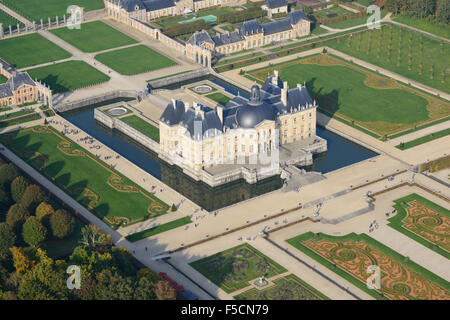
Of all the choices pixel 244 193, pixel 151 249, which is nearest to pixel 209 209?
pixel 244 193

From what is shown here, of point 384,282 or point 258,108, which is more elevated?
point 258,108

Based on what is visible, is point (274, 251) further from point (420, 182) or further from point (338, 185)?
point (420, 182)

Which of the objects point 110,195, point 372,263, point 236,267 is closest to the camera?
point 236,267

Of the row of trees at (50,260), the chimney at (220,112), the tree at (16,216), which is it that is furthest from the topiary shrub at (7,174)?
the chimney at (220,112)

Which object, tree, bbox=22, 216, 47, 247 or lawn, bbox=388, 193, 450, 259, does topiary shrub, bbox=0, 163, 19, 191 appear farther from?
lawn, bbox=388, 193, 450, 259

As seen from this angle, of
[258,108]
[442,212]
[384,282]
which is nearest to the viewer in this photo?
[384,282]

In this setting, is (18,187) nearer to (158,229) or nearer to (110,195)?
(110,195)

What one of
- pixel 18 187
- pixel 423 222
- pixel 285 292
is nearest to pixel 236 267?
pixel 285 292
